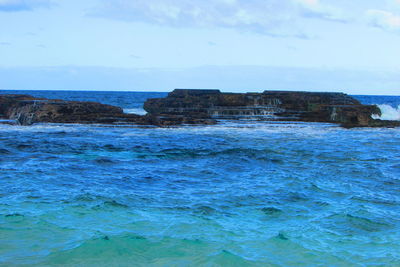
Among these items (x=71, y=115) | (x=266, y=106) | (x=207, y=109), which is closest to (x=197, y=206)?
(x=71, y=115)

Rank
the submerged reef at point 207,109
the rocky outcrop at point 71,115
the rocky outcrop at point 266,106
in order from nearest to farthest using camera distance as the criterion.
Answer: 1. the rocky outcrop at point 71,115
2. the submerged reef at point 207,109
3. the rocky outcrop at point 266,106

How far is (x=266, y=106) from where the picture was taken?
38469 millimetres

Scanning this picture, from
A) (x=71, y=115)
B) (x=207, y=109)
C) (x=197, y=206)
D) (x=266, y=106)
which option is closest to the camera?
(x=197, y=206)

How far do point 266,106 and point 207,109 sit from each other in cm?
526

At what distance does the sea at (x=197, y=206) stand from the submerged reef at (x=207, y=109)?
11432 millimetres

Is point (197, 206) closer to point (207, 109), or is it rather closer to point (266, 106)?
point (207, 109)

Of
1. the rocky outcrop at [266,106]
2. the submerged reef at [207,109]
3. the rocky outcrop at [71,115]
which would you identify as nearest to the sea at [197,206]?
the rocky outcrop at [71,115]

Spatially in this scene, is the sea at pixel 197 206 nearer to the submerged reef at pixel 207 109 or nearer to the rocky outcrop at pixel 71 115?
the rocky outcrop at pixel 71 115

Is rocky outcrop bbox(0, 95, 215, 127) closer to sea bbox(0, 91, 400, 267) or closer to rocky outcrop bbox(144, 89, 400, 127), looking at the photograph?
rocky outcrop bbox(144, 89, 400, 127)

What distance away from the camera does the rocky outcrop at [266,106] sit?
113 ft

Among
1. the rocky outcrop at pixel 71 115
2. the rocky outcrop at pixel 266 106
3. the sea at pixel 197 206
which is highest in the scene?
the rocky outcrop at pixel 266 106

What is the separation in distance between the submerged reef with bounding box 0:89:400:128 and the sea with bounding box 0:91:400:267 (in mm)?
11432

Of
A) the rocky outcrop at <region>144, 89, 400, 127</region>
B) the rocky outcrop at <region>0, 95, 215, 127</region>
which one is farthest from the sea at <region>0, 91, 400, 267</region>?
the rocky outcrop at <region>144, 89, 400, 127</region>

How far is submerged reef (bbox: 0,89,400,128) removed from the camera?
97.5 ft
